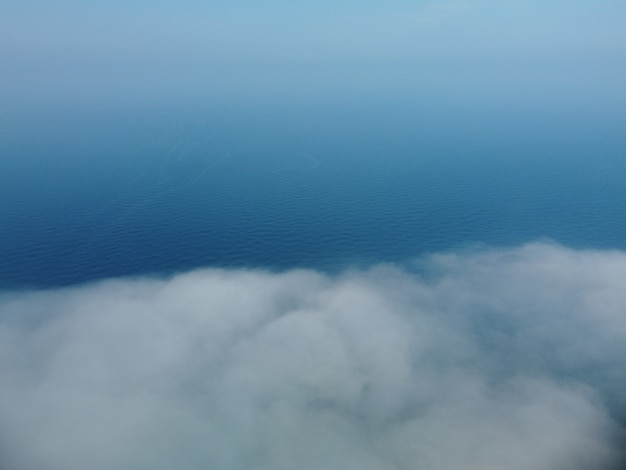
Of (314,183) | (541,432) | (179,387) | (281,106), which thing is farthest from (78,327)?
(281,106)

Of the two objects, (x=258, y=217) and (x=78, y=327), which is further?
(x=258, y=217)

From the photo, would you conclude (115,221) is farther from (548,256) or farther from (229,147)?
(548,256)

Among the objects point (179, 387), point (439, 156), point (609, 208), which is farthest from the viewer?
point (439, 156)

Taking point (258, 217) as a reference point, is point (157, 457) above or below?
below

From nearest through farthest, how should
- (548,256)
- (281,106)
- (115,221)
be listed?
(548,256) < (115,221) < (281,106)

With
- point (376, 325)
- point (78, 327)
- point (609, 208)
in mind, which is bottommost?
point (78, 327)

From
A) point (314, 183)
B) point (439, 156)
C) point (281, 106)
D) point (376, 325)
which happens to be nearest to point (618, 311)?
point (376, 325)
